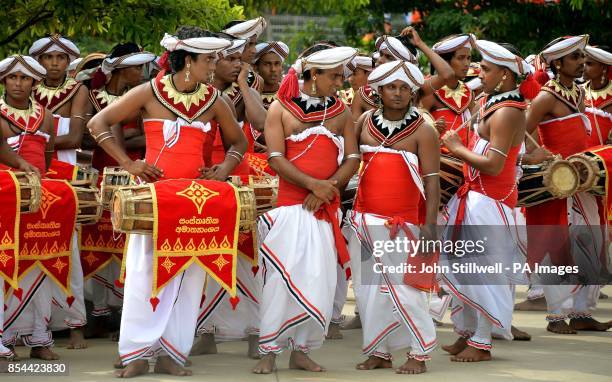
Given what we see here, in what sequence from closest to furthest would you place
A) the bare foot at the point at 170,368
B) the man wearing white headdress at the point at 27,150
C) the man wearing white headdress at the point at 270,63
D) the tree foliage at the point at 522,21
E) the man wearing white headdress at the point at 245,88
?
the bare foot at the point at 170,368, the man wearing white headdress at the point at 27,150, the man wearing white headdress at the point at 245,88, the man wearing white headdress at the point at 270,63, the tree foliage at the point at 522,21

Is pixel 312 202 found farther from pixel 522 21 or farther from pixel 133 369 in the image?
pixel 522 21

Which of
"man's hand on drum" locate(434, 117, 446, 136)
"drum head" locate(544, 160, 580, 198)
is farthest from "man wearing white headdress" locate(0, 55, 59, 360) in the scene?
"drum head" locate(544, 160, 580, 198)

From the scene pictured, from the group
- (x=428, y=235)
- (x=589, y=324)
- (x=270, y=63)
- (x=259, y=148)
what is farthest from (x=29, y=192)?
(x=589, y=324)

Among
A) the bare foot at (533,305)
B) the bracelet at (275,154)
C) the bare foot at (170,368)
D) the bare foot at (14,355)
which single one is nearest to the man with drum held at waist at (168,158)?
the bare foot at (170,368)

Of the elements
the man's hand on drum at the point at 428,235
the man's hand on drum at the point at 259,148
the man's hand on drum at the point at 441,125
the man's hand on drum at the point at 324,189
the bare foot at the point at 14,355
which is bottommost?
the bare foot at the point at 14,355

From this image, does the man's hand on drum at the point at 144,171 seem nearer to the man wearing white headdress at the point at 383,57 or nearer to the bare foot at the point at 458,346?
the bare foot at the point at 458,346

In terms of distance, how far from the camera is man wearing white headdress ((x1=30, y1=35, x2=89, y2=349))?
32.3 feet

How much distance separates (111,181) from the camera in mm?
9242

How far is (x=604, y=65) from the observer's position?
36.5ft

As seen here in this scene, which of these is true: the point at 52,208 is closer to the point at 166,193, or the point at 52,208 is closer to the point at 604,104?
the point at 166,193

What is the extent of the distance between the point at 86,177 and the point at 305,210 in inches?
79.6

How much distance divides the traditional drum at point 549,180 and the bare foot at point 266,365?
2.73m

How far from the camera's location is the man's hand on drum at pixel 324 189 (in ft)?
28.3

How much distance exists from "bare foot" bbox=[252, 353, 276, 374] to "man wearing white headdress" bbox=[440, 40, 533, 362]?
1.36 m
